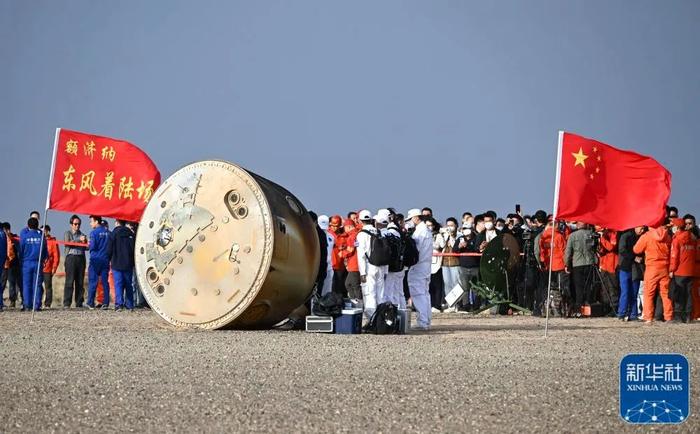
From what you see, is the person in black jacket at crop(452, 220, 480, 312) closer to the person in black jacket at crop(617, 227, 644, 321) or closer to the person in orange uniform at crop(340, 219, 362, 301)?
the person in orange uniform at crop(340, 219, 362, 301)

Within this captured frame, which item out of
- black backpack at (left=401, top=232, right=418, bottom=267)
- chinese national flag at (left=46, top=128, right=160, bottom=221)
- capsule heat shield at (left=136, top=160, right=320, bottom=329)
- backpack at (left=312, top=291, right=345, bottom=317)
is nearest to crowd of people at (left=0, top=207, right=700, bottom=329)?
black backpack at (left=401, top=232, right=418, bottom=267)

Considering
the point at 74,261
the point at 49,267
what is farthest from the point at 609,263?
the point at 49,267

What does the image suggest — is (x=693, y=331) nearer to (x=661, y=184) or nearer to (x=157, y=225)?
(x=661, y=184)

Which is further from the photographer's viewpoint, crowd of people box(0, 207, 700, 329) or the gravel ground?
crowd of people box(0, 207, 700, 329)

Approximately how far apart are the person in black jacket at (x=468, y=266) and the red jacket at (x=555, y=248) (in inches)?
102

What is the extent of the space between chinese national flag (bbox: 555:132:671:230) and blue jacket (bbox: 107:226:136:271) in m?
12.0

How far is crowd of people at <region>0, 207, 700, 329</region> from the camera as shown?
21156mm

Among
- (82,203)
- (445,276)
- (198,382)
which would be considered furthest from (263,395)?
(445,276)

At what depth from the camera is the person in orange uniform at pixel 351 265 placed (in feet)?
91.5

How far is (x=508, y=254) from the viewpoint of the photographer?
1084 inches

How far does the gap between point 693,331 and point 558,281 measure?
6.52m

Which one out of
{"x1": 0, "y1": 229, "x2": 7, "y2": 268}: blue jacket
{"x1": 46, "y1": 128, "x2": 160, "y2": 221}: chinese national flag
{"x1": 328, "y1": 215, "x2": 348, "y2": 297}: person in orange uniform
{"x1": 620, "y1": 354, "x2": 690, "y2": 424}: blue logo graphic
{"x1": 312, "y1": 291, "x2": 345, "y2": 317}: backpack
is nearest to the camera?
{"x1": 620, "y1": 354, "x2": 690, "y2": 424}: blue logo graphic

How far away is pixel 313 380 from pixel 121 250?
651 inches

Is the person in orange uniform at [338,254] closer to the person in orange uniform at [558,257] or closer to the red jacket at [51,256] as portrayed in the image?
the person in orange uniform at [558,257]
